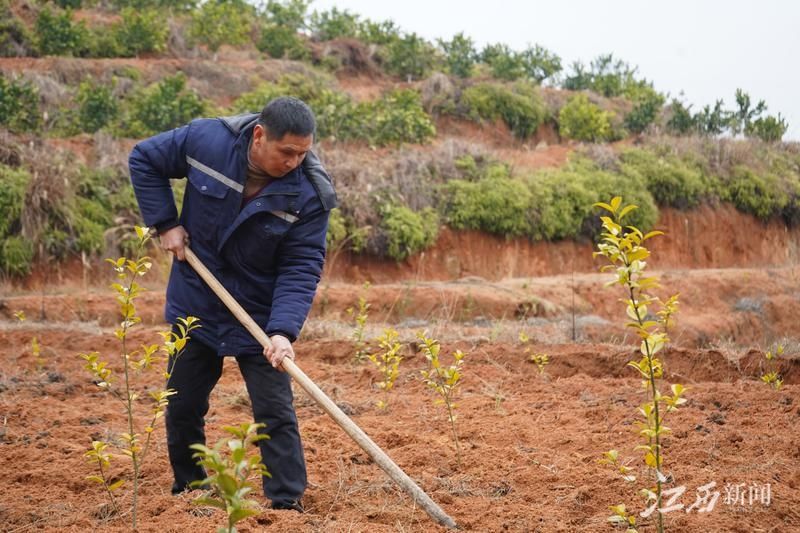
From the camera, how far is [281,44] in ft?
83.0

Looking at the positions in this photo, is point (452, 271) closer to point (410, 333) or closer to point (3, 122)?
point (410, 333)

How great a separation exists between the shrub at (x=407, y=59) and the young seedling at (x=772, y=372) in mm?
20099

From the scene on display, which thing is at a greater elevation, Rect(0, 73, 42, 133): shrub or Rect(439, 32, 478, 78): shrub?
Rect(439, 32, 478, 78): shrub

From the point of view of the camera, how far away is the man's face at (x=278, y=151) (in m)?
3.82

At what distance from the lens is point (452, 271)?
15695 mm

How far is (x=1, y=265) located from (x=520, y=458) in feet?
30.8

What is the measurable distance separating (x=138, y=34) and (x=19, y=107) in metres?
8.15

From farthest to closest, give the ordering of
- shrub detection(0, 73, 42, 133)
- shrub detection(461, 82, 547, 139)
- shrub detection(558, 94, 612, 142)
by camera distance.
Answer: shrub detection(461, 82, 547, 139) → shrub detection(558, 94, 612, 142) → shrub detection(0, 73, 42, 133)

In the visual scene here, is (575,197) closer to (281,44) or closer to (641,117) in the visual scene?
(641,117)

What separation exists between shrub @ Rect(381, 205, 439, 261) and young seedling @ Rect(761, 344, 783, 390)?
854 centimetres

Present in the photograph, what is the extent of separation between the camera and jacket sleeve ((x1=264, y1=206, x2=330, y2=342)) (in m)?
3.89

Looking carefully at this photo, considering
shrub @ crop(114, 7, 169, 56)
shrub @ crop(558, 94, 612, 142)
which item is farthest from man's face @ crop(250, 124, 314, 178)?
shrub @ crop(114, 7, 169, 56)

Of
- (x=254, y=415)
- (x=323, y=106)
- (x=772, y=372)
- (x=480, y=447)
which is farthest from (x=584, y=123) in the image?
(x=254, y=415)

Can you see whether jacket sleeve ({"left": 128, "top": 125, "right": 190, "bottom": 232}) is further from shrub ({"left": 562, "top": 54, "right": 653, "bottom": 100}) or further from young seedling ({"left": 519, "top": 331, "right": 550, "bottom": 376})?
shrub ({"left": 562, "top": 54, "right": 653, "bottom": 100})
